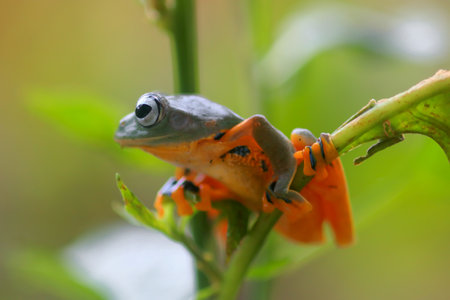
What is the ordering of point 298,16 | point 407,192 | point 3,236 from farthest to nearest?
point 3,236 → point 298,16 → point 407,192

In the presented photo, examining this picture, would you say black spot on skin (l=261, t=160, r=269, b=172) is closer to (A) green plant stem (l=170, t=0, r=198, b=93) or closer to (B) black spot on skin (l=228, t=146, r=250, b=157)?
(B) black spot on skin (l=228, t=146, r=250, b=157)

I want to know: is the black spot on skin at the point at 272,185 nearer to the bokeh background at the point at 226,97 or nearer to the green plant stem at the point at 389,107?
the green plant stem at the point at 389,107

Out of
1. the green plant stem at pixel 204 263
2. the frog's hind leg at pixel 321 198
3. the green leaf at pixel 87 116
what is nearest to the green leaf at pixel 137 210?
the green plant stem at pixel 204 263

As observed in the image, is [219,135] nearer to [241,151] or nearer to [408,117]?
[241,151]

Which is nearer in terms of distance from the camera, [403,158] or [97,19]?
[403,158]

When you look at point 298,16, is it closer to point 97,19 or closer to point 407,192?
point 407,192

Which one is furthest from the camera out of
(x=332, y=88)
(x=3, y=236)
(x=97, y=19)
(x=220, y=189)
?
(x=97, y=19)

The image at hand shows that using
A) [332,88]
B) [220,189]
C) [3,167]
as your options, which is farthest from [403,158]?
[3,167]

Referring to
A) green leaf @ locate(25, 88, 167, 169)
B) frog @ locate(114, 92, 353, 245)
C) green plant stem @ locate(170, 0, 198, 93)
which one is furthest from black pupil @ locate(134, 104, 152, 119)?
green leaf @ locate(25, 88, 167, 169)
